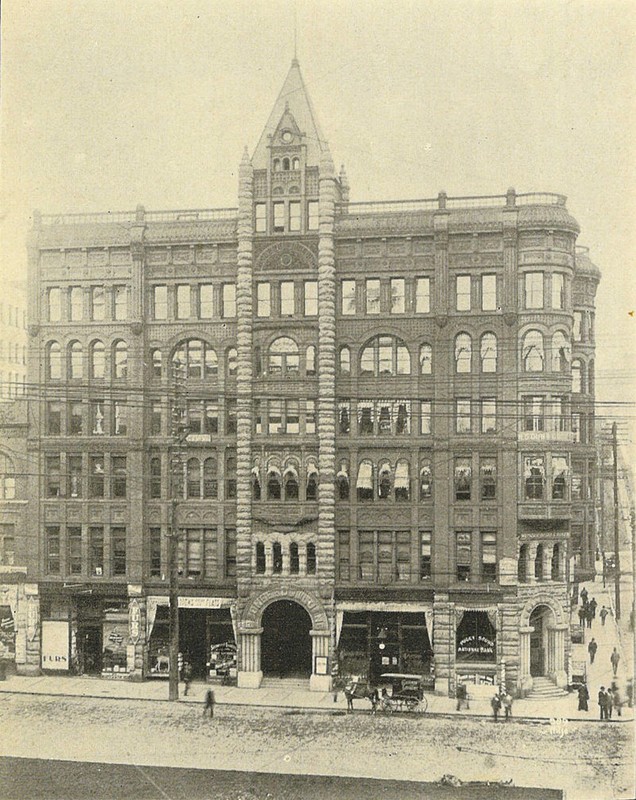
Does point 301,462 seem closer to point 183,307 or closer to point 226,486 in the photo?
point 226,486

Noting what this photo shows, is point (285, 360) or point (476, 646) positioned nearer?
point (476, 646)

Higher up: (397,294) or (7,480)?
(397,294)

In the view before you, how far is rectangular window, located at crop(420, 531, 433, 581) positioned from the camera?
120ft

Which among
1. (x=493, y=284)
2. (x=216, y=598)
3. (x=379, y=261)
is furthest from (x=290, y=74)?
(x=216, y=598)

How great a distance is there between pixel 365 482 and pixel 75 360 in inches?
506

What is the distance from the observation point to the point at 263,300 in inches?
1469

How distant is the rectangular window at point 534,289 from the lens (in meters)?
35.9

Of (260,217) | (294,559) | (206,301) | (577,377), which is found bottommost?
(294,559)

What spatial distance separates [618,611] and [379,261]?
17378mm

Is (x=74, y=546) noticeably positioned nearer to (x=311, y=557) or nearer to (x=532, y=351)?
(x=311, y=557)

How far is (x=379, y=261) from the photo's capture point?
36938 millimetres

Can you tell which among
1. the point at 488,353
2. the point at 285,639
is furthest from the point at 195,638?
the point at 488,353

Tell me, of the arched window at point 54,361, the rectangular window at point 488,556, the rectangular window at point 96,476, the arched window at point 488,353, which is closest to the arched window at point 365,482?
the rectangular window at point 488,556

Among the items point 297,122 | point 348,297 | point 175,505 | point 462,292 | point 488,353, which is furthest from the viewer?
point 348,297
